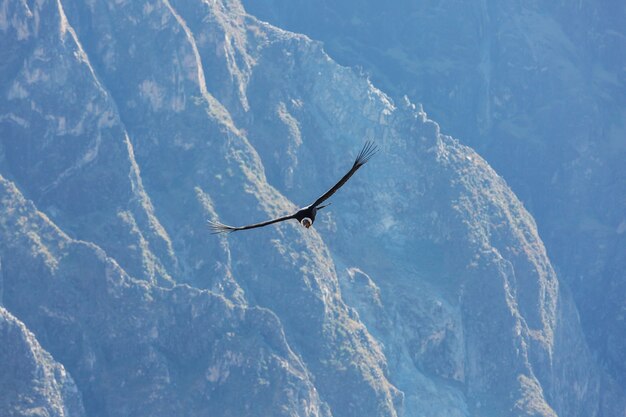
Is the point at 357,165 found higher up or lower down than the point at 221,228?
higher up
